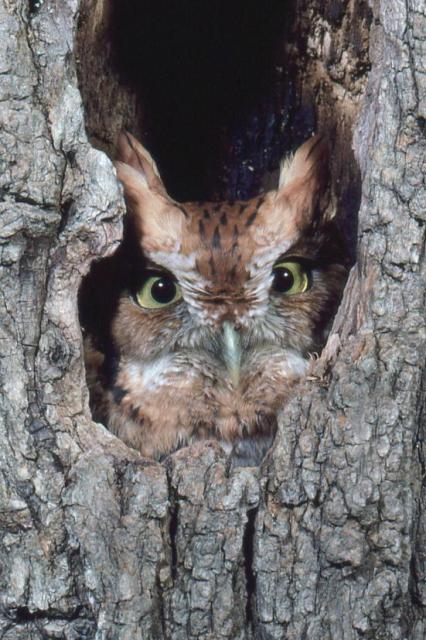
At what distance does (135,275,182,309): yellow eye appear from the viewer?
2.25 meters

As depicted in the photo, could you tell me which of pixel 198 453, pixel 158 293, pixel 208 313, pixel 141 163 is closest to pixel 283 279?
pixel 208 313

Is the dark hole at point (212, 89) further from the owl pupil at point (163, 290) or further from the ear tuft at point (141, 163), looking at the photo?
the owl pupil at point (163, 290)

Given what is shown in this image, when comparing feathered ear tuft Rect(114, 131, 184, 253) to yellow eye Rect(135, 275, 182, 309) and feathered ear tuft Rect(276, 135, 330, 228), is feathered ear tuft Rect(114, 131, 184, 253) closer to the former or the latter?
yellow eye Rect(135, 275, 182, 309)

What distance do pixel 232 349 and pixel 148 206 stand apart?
41cm

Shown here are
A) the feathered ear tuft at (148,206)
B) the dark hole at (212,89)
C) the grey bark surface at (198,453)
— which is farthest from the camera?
the dark hole at (212,89)

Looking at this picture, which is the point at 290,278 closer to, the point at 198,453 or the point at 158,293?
the point at 158,293

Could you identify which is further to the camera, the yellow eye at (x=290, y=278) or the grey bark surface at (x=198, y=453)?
the yellow eye at (x=290, y=278)

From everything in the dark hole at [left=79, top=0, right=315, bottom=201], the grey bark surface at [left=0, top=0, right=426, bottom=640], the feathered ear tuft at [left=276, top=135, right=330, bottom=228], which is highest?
the dark hole at [left=79, top=0, right=315, bottom=201]

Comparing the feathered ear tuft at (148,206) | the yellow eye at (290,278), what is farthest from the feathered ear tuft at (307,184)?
the feathered ear tuft at (148,206)

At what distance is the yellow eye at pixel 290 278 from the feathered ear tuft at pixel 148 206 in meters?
0.27

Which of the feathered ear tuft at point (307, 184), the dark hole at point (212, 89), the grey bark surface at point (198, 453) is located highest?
the dark hole at point (212, 89)

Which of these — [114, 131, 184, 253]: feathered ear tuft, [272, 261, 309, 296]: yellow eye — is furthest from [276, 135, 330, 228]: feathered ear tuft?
[114, 131, 184, 253]: feathered ear tuft

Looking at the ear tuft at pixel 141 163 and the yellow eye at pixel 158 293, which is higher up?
the ear tuft at pixel 141 163

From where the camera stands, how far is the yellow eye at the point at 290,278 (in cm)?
225
